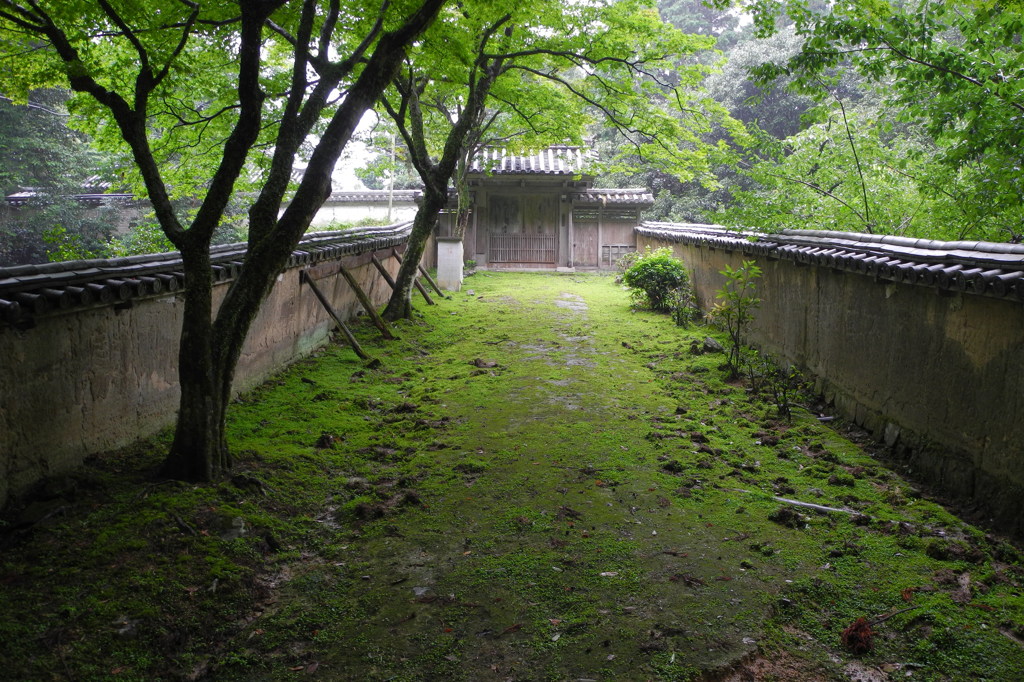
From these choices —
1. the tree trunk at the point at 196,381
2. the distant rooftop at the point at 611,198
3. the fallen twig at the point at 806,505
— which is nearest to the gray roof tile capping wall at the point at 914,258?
the fallen twig at the point at 806,505

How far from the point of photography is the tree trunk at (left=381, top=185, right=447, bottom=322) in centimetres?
1193

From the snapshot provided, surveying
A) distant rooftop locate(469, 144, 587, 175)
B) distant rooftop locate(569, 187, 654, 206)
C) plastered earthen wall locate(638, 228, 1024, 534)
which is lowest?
plastered earthen wall locate(638, 228, 1024, 534)

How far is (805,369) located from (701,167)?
619cm

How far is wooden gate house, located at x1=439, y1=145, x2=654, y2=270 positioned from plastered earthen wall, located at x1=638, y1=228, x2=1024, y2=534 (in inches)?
651

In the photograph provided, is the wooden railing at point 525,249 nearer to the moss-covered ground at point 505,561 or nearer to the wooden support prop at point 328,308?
the wooden support prop at point 328,308

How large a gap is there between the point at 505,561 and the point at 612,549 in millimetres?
698

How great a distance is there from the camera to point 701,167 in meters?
13.5

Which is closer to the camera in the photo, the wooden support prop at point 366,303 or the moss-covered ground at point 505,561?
the moss-covered ground at point 505,561

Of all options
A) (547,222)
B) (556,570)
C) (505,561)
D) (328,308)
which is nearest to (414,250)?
(328,308)

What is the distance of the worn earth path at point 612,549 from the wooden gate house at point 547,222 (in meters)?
17.0

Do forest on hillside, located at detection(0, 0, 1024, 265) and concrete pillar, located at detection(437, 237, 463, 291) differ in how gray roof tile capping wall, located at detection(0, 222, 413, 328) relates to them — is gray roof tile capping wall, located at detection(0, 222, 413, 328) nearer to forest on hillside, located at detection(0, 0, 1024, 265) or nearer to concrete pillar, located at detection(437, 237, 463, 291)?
forest on hillside, located at detection(0, 0, 1024, 265)

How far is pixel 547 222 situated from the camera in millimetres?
25094

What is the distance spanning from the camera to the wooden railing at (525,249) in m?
25.1

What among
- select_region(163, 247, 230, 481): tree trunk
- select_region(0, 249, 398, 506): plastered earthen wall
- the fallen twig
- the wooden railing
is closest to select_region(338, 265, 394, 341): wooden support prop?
select_region(0, 249, 398, 506): plastered earthen wall
